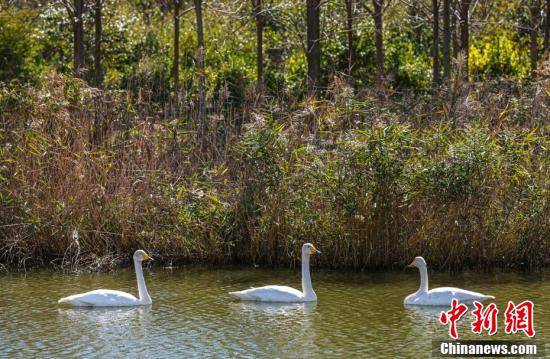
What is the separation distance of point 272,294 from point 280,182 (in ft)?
8.95

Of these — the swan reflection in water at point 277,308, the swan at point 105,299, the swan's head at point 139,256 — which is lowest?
the swan reflection in water at point 277,308

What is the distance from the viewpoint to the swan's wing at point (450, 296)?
13297 millimetres

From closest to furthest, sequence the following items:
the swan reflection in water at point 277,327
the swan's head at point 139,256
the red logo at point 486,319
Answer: the swan reflection in water at point 277,327 → the red logo at point 486,319 → the swan's head at point 139,256

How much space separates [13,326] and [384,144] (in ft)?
19.2

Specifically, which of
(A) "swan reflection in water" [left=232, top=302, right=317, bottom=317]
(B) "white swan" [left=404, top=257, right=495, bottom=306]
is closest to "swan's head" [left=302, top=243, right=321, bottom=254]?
(A) "swan reflection in water" [left=232, top=302, right=317, bottom=317]

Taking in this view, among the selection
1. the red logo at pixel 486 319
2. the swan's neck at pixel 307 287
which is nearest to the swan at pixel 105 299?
the swan's neck at pixel 307 287

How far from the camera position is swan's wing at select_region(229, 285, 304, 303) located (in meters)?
13.9

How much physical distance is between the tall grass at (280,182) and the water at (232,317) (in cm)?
49

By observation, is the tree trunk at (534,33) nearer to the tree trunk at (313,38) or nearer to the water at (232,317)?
the tree trunk at (313,38)

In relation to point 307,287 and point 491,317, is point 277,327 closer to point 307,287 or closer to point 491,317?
point 307,287

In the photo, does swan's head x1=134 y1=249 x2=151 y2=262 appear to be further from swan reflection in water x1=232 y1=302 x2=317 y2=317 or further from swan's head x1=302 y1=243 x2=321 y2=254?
swan's head x1=302 y1=243 x2=321 y2=254

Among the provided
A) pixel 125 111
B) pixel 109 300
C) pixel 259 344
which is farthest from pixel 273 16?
pixel 259 344

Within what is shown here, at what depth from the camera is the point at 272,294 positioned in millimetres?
13906

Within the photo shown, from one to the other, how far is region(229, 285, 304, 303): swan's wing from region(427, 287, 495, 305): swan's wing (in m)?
1.66
